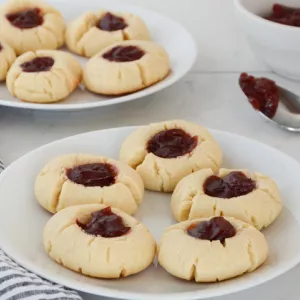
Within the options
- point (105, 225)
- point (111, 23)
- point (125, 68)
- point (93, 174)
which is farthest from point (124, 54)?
point (105, 225)

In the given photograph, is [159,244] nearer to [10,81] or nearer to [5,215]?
[5,215]

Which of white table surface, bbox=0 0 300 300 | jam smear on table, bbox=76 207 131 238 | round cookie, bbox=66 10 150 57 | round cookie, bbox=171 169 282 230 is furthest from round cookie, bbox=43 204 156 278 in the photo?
round cookie, bbox=66 10 150 57

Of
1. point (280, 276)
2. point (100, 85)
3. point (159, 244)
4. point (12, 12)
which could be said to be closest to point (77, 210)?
point (159, 244)

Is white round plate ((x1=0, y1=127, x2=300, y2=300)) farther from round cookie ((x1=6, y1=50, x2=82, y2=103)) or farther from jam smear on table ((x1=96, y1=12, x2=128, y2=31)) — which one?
jam smear on table ((x1=96, y1=12, x2=128, y2=31))

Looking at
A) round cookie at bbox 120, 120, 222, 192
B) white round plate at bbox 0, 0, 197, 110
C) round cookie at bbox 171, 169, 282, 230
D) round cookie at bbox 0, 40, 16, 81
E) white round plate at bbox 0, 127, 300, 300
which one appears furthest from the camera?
round cookie at bbox 0, 40, 16, 81

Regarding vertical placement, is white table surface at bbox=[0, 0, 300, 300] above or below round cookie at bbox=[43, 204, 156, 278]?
below

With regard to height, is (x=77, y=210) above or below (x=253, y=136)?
above

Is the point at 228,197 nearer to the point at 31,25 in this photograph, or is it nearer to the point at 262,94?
the point at 262,94
